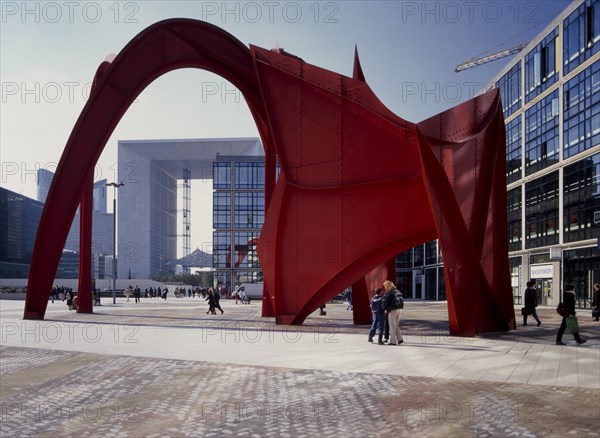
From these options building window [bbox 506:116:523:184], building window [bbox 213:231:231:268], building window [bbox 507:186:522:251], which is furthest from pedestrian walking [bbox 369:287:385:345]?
building window [bbox 213:231:231:268]

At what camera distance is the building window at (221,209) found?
288ft

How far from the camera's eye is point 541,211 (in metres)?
41.0

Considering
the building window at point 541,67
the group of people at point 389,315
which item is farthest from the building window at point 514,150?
the group of people at point 389,315

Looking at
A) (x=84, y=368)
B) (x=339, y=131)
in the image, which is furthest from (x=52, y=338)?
(x=339, y=131)

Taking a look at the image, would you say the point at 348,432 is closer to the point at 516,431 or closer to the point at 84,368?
the point at 516,431

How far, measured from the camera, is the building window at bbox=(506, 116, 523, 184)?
4500 centimetres

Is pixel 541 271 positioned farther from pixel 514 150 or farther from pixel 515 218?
pixel 514 150

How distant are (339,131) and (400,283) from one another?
5627 centimetres

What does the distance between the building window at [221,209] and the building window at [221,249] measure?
152 centimetres

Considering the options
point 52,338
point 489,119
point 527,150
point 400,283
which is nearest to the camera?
point 52,338

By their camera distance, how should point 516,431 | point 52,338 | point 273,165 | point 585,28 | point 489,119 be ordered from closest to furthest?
point 516,431 < point 52,338 < point 489,119 < point 273,165 < point 585,28

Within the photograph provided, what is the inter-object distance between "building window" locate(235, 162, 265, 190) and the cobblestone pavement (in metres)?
78.1

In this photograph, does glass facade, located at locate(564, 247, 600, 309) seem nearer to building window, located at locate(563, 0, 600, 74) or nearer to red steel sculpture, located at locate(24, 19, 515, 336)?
building window, located at locate(563, 0, 600, 74)

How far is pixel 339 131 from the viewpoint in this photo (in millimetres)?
18656
